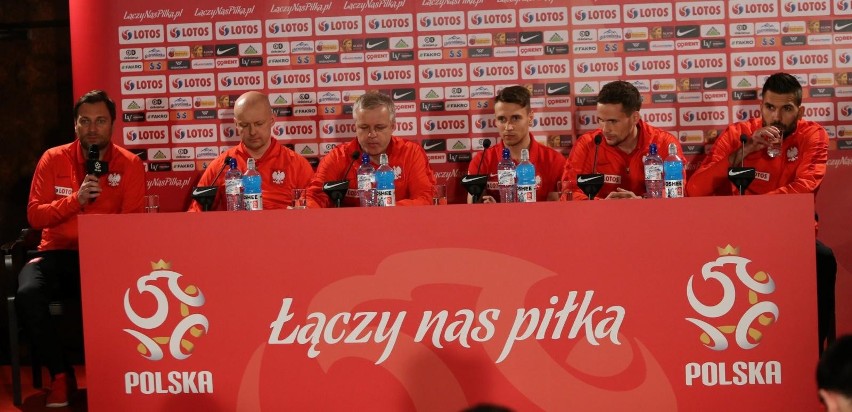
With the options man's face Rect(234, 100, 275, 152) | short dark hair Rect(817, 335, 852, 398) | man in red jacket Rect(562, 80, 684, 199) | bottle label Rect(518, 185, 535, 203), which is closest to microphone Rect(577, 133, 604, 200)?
bottle label Rect(518, 185, 535, 203)

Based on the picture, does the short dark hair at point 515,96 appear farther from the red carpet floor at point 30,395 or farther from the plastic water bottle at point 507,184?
the red carpet floor at point 30,395

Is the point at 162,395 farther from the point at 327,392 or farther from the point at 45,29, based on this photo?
the point at 45,29

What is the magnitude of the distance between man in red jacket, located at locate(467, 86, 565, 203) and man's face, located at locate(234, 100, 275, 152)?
3.86ft

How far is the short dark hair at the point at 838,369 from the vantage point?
200 cm

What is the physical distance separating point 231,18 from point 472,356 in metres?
2.83

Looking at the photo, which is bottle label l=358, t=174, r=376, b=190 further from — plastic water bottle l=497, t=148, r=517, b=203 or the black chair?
the black chair

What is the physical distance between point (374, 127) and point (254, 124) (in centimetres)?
69

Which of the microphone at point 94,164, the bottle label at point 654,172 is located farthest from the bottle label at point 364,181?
the bottle label at point 654,172

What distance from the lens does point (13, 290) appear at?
4500 millimetres

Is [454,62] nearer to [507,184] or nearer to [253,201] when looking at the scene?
[507,184]

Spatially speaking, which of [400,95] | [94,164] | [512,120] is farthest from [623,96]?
[94,164]

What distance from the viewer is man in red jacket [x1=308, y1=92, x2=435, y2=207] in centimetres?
485

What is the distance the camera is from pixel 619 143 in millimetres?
4941

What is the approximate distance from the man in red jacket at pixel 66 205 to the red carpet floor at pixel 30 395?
66mm
